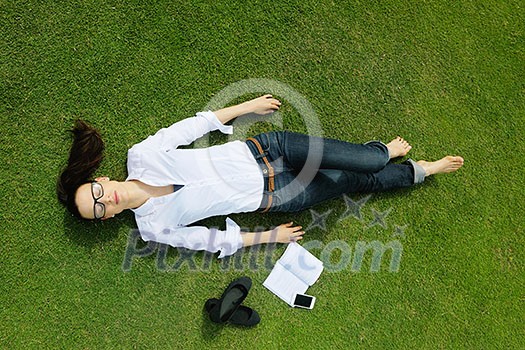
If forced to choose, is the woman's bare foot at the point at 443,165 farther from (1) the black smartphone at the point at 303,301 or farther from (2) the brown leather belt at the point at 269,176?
(1) the black smartphone at the point at 303,301

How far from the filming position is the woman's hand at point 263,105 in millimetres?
3934

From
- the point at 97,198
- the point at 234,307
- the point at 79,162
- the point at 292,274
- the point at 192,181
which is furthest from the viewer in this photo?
the point at 292,274

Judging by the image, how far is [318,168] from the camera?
3684mm

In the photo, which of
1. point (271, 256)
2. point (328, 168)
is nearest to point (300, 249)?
point (271, 256)

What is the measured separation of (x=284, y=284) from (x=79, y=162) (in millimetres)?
2057

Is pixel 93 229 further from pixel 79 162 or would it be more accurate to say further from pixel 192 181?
pixel 192 181

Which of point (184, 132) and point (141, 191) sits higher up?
point (184, 132)

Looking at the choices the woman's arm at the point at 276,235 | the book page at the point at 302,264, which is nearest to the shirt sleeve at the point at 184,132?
the woman's arm at the point at 276,235

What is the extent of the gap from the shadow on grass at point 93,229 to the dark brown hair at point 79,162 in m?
0.47

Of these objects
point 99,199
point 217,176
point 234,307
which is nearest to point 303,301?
point 234,307

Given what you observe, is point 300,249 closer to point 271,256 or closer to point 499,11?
point 271,256

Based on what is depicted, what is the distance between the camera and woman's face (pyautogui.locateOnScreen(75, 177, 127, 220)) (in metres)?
3.30

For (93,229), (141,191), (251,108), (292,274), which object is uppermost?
(251,108)

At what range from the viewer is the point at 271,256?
405 cm
